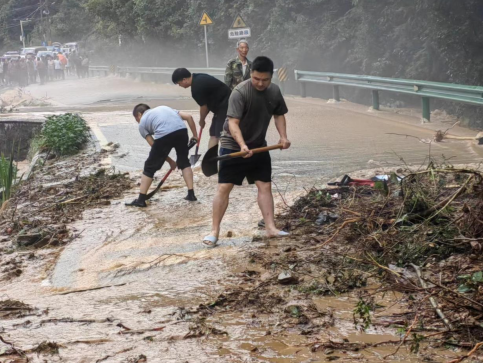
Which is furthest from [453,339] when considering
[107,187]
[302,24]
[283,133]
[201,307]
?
[302,24]

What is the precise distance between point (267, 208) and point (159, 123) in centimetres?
270

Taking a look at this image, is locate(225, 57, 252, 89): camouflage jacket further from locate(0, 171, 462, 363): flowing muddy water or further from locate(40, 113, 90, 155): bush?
locate(40, 113, 90, 155): bush

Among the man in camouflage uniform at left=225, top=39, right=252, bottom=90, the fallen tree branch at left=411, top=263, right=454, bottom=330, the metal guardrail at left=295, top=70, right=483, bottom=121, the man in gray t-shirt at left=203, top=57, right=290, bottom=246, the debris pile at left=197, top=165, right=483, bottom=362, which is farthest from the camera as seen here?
the metal guardrail at left=295, top=70, right=483, bottom=121

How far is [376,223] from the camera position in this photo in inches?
251

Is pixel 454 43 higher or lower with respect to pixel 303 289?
higher

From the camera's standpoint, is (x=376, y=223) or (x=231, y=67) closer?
(x=376, y=223)

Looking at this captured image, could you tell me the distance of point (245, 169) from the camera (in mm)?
7105

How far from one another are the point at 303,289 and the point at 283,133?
205 centimetres

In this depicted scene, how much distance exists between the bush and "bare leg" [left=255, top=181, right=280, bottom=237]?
26.2 ft

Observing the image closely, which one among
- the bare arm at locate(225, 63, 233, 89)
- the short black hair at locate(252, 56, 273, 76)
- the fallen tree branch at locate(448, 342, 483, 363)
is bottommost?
the fallen tree branch at locate(448, 342, 483, 363)

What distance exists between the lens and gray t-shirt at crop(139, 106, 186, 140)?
30.7ft

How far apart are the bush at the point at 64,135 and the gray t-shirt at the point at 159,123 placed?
5.34 metres

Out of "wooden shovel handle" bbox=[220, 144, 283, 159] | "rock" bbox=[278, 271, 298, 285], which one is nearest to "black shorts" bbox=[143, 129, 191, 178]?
"wooden shovel handle" bbox=[220, 144, 283, 159]

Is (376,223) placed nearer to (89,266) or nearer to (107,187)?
(89,266)
